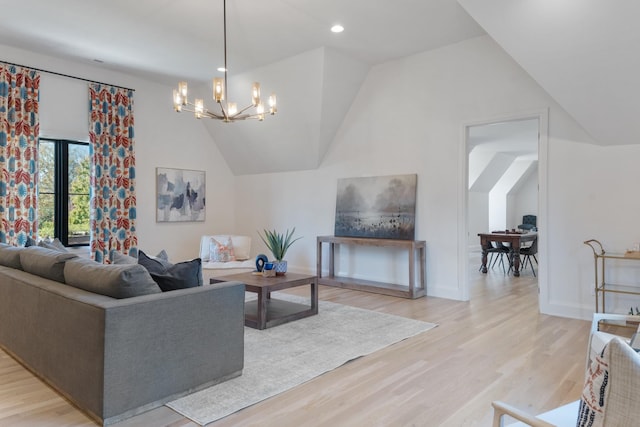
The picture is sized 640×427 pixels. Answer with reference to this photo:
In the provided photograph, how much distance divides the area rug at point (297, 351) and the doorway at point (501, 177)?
175cm

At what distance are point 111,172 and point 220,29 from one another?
9.77 feet

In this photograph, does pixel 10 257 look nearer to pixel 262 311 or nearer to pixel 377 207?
pixel 262 311

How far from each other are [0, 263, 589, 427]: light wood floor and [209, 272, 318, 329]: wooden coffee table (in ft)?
3.80

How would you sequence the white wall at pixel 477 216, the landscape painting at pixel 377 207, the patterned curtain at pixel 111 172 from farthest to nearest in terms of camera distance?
the white wall at pixel 477 216, the patterned curtain at pixel 111 172, the landscape painting at pixel 377 207

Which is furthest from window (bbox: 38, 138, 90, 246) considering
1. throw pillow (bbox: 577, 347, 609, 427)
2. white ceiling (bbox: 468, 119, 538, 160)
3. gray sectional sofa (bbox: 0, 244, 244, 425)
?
throw pillow (bbox: 577, 347, 609, 427)

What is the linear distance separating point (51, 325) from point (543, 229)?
474cm

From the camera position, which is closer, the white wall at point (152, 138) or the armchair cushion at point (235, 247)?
the white wall at point (152, 138)

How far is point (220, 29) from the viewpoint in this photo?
479cm

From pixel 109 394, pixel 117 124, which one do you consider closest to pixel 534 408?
pixel 109 394

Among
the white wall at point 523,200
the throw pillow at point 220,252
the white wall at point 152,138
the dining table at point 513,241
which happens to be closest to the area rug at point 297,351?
the throw pillow at point 220,252

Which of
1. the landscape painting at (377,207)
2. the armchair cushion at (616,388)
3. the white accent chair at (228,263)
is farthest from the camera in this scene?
the landscape painting at (377,207)

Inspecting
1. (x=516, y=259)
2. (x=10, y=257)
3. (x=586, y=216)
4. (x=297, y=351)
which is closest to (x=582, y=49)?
(x=586, y=216)

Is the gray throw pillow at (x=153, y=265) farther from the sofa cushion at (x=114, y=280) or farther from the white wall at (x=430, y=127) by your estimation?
the white wall at (x=430, y=127)

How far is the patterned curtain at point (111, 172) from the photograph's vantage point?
6.15 metres
